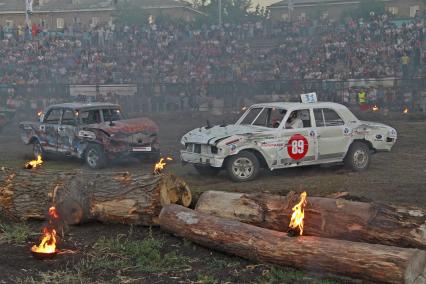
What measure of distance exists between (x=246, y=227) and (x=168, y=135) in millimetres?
14554

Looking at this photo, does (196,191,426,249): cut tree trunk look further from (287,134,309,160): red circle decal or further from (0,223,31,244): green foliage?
(287,134,309,160): red circle decal

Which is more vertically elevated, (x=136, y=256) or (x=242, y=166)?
(x=242, y=166)

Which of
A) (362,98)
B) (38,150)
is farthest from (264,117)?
(362,98)

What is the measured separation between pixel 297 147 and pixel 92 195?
16.6 ft

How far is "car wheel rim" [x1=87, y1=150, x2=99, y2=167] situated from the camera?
13898 millimetres

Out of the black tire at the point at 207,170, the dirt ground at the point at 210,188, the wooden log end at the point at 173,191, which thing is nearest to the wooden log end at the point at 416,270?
the dirt ground at the point at 210,188

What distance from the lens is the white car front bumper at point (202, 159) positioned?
11.5 metres

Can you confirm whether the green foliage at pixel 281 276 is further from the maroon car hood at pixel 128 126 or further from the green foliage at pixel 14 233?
the maroon car hood at pixel 128 126

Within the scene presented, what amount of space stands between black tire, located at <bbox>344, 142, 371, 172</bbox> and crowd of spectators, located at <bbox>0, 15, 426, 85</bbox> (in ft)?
49.1

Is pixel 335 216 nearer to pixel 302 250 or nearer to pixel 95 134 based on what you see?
pixel 302 250

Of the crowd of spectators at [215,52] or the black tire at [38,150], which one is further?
the crowd of spectators at [215,52]

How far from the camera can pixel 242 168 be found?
11.6 m

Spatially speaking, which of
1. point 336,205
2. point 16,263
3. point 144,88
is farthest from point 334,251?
point 144,88

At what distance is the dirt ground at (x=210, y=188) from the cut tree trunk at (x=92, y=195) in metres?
0.20
